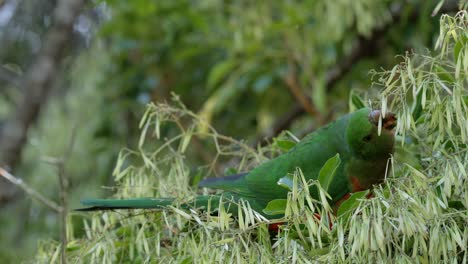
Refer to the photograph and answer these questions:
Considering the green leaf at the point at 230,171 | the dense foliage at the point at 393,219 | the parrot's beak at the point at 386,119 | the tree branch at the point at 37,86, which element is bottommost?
the dense foliage at the point at 393,219

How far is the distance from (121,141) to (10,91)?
1.02 m

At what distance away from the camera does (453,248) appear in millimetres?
1090

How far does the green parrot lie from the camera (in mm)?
1555

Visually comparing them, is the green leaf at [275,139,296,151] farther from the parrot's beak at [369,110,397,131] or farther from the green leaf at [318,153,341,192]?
the green leaf at [318,153,341,192]

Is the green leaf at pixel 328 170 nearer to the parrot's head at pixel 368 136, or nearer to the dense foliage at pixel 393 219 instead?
the dense foliage at pixel 393 219

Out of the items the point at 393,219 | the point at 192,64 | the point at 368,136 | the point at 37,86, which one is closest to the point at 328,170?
the point at 393,219

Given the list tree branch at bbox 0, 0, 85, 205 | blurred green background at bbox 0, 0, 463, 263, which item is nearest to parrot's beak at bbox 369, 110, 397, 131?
blurred green background at bbox 0, 0, 463, 263

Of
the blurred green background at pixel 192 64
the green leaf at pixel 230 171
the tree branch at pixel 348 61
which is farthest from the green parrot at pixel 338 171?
the tree branch at pixel 348 61

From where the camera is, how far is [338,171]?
Result: 1.64 metres

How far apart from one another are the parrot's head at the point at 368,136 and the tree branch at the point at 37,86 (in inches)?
68.5

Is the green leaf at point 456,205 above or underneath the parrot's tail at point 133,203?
underneath

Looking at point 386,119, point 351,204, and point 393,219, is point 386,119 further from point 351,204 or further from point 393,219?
point 393,219

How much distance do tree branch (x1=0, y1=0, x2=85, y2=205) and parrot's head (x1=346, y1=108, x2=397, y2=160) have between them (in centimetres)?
174

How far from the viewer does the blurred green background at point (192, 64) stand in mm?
2832
